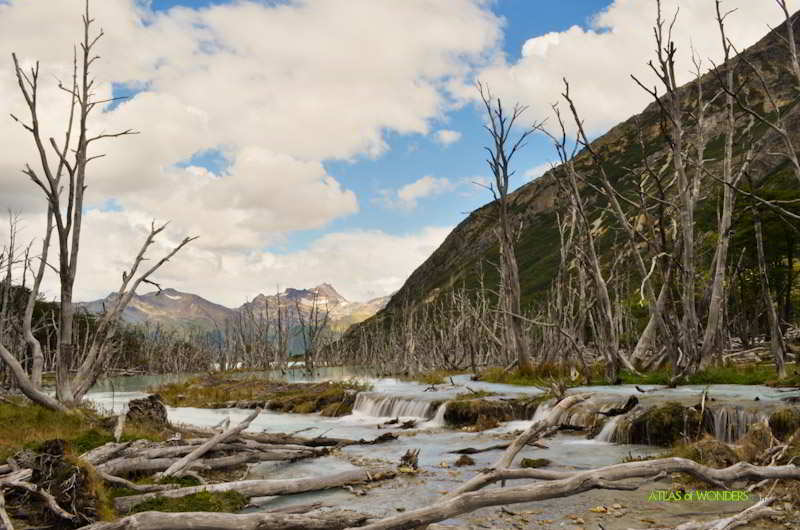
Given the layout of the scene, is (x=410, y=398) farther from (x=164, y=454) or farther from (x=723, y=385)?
(x=164, y=454)

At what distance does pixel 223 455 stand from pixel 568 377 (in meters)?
17.4

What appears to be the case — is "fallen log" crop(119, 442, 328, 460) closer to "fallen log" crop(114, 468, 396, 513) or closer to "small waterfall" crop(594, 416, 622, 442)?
"fallen log" crop(114, 468, 396, 513)

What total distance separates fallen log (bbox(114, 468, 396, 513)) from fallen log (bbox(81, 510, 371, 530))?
2.53m

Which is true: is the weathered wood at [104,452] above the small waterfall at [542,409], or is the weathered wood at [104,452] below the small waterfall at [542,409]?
above

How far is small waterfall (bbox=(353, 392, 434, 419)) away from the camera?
1006 inches

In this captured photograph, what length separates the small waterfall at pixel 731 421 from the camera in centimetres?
1423

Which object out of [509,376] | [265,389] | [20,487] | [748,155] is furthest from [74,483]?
[265,389]

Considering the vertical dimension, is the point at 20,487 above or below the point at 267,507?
above

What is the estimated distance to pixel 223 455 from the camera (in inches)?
521

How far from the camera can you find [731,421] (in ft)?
48.6

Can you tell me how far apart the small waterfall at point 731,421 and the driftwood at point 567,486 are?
602 centimetres

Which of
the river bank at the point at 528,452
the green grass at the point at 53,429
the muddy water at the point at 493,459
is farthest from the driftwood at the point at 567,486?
the green grass at the point at 53,429

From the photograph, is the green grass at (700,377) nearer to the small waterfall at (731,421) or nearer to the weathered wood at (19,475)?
the small waterfall at (731,421)

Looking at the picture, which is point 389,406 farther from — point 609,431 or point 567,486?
point 567,486
